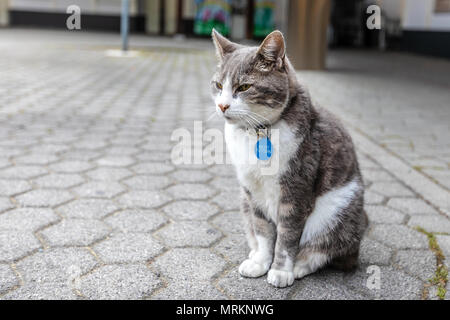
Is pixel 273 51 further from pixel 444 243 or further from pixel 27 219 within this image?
pixel 27 219

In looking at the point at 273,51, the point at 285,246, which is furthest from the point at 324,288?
the point at 273,51

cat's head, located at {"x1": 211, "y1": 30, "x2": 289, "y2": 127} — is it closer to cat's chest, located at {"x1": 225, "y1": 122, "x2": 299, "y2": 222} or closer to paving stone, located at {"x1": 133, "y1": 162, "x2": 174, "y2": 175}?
cat's chest, located at {"x1": 225, "y1": 122, "x2": 299, "y2": 222}

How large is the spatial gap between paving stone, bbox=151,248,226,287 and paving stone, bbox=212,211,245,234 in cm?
30

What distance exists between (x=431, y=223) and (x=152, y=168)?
2175 millimetres

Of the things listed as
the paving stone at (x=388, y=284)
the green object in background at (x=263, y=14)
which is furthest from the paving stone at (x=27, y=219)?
the green object in background at (x=263, y=14)

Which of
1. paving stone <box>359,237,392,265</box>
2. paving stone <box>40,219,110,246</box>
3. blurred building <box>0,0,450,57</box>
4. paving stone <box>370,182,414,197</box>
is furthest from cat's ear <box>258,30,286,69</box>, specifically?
blurred building <box>0,0,450,57</box>

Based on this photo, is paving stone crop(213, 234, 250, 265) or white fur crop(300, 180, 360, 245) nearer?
white fur crop(300, 180, 360, 245)

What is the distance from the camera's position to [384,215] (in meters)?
2.96

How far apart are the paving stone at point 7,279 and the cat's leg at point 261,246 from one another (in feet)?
3.52

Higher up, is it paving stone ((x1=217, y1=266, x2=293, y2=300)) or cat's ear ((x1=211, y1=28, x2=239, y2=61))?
cat's ear ((x1=211, y1=28, x2=239, y2=61))

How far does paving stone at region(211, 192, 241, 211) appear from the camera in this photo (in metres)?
3.03

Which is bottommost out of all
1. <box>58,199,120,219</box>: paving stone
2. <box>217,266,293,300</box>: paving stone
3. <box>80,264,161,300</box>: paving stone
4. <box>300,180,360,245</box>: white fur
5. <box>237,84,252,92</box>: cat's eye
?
<box>217,266,293,300</box>: paving stone

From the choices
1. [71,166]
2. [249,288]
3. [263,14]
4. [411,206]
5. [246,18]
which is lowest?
[249,288]

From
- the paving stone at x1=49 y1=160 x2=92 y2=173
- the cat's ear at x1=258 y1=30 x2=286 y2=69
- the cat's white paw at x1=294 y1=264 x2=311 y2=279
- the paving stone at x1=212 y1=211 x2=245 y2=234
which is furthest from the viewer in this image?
the paving stone at x1=49 y1=160 x2=92 y2=173
